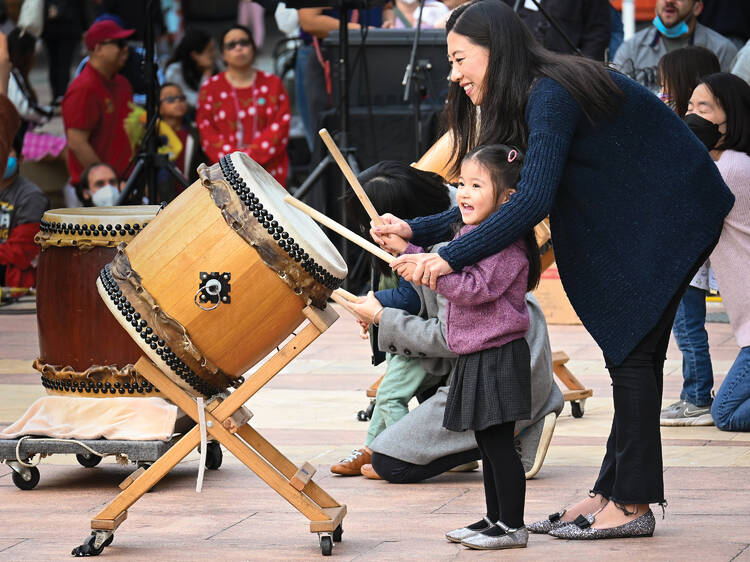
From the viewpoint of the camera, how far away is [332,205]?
27.7 ft

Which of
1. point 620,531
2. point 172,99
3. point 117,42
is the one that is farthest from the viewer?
point 172,99

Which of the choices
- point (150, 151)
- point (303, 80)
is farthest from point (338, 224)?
point (303, 80)

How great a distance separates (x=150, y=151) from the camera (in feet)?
26.7

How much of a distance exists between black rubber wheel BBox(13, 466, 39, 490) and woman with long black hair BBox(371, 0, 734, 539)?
147cm

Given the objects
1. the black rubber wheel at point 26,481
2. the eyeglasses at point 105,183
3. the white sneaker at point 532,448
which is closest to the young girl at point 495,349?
the white sneaker at point 532,448

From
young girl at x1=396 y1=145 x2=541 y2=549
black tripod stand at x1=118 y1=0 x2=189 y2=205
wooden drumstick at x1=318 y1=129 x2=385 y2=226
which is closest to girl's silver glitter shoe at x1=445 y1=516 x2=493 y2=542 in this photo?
young girl at x1=396 y1=145 x2=541 y2=549

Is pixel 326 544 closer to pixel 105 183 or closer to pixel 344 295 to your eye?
pixel 344 295

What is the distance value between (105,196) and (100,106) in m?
0.93

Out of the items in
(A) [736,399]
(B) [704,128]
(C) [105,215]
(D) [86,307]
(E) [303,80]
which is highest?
(B) [704,128]

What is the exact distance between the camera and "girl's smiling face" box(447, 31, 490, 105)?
3410mm

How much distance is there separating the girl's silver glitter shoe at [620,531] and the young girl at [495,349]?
175 millimetres

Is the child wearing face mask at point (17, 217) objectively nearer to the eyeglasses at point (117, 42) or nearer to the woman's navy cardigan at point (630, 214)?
the eyeglasses at point (117, 42)

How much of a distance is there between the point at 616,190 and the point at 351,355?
11.4 feet

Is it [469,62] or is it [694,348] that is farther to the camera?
[694,348]
